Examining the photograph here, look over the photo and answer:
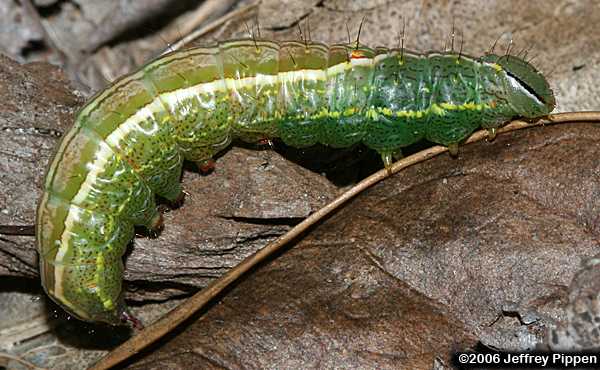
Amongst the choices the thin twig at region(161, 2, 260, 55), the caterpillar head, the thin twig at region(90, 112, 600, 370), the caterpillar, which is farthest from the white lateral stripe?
the thin twig at region(161, 2, 260, 55)

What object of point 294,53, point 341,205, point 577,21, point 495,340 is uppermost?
point 577,21

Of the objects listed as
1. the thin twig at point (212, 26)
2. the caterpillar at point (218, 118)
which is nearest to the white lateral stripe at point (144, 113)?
the caterpillar at point (218, 118)

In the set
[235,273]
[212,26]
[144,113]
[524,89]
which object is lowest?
[235,273]

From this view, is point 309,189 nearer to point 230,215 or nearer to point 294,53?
point 230,215

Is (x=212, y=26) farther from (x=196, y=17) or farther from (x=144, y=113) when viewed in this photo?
(x=144, y=113)

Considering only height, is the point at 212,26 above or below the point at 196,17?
below

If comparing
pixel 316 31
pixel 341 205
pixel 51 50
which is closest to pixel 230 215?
pixel 341 205

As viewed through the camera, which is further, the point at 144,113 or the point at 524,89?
the point at 524,89

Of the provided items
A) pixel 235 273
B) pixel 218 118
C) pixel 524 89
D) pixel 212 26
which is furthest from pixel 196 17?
pixel 524 89
